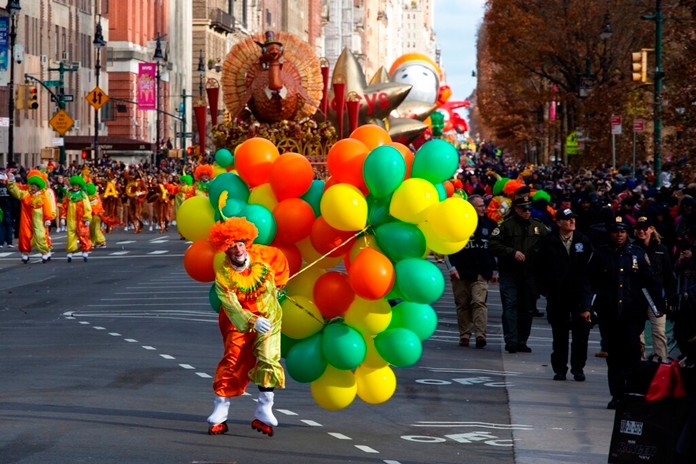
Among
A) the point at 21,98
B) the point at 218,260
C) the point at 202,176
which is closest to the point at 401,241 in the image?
the point at 218,260

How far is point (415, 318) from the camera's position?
1281 cm

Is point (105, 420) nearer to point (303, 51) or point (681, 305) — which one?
point (681, 305)

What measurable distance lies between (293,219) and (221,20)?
105 m

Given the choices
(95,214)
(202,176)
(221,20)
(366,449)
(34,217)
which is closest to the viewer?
(366,449)

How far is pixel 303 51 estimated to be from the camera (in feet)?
90.2

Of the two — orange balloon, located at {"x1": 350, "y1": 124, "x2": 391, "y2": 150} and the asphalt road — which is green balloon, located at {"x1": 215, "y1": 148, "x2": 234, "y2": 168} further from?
orange balloon, located at {"x1": 350, "y1": 124, "x2": 391, "y2": 150}

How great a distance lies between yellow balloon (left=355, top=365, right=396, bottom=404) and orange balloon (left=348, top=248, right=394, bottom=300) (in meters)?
0.63

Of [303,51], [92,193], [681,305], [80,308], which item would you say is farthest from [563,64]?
[681,305]

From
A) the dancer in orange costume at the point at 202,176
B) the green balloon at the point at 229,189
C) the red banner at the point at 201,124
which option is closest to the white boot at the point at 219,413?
the green balloon at the point at 229,189

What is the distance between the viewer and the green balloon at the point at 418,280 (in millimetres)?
12430

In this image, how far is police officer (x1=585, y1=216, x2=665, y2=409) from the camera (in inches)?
573

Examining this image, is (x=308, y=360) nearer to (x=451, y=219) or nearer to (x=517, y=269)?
(x=451, y=219)

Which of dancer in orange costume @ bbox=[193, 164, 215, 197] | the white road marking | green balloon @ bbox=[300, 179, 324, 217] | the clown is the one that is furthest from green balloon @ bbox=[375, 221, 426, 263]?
dancer in orange costume @ bbox=[193, 164, 215, 197]

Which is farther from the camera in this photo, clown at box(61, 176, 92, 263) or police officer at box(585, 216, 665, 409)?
clown at box(61, 176, 92, 263)
